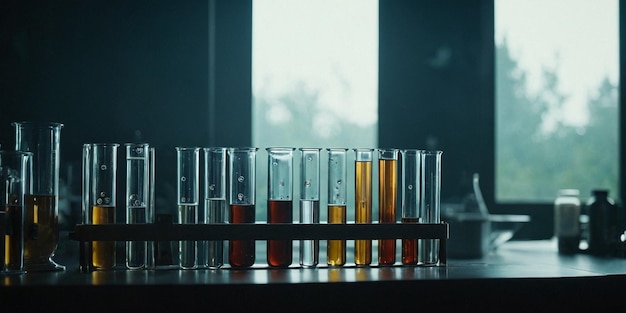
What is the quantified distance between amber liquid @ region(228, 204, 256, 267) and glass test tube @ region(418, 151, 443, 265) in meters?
0.40

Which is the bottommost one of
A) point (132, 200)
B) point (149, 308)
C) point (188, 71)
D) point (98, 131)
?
point (149, 308)

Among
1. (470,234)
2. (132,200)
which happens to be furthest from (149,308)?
(470,234)

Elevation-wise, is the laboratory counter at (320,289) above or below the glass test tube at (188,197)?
below

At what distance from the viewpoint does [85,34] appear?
8.77 feet

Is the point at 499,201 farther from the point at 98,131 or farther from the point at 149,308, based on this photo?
the point at 149,308

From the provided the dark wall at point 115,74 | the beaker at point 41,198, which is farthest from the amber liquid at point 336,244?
the dark wall at point 115,74

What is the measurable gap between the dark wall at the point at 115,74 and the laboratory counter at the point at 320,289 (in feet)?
3.16

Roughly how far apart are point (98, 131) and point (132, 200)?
1.03m

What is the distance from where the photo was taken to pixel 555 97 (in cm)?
338

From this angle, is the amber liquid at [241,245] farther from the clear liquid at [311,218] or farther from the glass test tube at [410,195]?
the glass test tube at [410,195]

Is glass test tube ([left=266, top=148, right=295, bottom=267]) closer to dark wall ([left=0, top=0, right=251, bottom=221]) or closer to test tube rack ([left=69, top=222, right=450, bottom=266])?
test tube rack ([left=69, top=222, right=450, bottom=266])

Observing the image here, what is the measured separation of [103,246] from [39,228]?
0.47 ft

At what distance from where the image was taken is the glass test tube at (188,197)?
1707 mm

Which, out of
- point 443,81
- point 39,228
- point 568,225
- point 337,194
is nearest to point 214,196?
point 337,194
